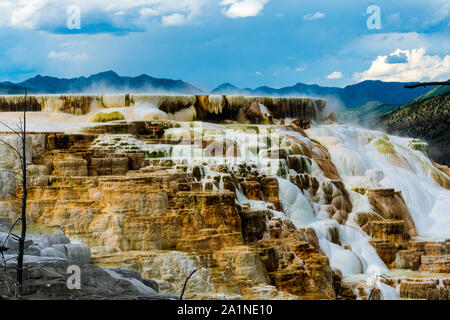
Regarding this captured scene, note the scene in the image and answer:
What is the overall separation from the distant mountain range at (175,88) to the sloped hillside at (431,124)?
4.41 metres

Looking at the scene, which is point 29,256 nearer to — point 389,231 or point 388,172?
point 389,231

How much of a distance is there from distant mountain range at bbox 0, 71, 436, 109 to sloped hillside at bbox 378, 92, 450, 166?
4.41 m

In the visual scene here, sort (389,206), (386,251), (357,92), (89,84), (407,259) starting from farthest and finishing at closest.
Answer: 1. (357,92)
2. (89,84)
3. (389,206)
4. (386,251)
5. (407,259)

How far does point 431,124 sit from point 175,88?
1380cm

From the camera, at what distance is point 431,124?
4044 cm

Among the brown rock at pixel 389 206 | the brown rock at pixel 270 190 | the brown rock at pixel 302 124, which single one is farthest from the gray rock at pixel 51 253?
the brown rock at pixel 302 124

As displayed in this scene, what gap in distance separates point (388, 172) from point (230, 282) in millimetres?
12545

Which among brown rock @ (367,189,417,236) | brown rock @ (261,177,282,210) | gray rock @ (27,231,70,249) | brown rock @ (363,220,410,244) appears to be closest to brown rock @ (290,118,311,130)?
brown rock @ (367,189,417,236)

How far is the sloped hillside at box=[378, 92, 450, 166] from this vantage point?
4003 cm

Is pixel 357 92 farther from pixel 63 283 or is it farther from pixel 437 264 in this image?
pixel 63 283

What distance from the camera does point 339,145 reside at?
91.2 feet

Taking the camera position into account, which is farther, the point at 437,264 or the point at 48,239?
the point at 437,264

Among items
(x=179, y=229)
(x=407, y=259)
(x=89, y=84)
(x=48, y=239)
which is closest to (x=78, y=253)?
(x=48, y=239)
